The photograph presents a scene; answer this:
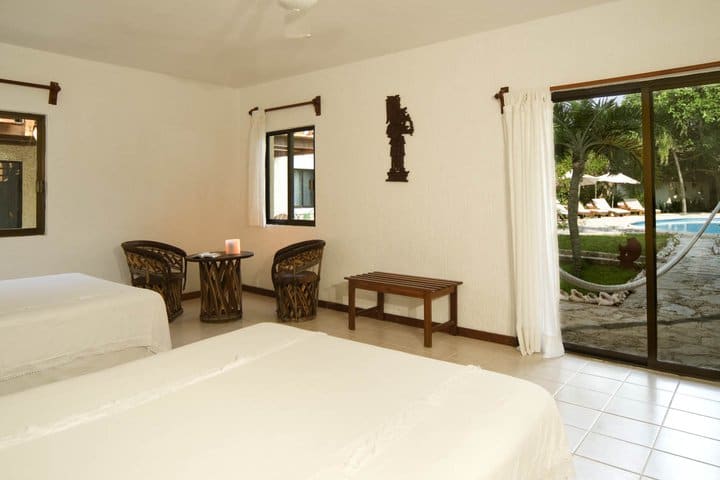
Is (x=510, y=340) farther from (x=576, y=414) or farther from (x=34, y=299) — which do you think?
(x=34, y=299)

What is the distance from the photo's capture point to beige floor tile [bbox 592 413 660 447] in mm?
2380

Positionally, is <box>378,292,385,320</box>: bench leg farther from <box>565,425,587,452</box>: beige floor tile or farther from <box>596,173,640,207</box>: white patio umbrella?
<box>565,425,587,452</box>: beige floor tile

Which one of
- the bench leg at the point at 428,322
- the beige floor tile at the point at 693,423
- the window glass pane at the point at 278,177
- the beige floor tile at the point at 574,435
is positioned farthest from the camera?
the window glass pane at the point at 278,177

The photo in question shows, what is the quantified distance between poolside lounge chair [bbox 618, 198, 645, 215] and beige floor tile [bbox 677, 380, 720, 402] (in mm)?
1236

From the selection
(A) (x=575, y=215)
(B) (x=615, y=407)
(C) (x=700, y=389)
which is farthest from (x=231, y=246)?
(C) (x=700, y=389)

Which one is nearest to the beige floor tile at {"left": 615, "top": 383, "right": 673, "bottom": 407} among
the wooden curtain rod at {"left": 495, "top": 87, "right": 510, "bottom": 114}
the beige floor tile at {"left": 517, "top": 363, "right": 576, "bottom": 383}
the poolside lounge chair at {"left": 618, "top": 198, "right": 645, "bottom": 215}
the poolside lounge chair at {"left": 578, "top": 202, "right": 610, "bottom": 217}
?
the beige floor tile at {"left": 517, "top": 363, "right": 576, "bottom": 383}

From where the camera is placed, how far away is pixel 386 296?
187 inches

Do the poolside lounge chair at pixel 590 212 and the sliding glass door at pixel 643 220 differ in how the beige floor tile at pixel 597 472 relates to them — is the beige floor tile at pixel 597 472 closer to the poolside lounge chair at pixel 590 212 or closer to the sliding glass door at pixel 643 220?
the sliding glass door at pixel 643 220

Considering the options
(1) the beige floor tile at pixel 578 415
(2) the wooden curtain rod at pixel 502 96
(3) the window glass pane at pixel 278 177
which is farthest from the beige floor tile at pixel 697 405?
(3) the window glass pane at pixel 278 177

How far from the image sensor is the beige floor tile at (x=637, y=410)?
102 inches

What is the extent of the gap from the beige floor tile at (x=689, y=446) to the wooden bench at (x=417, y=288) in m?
1.76

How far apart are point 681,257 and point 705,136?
0.86 meters

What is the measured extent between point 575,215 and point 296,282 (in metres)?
2.60

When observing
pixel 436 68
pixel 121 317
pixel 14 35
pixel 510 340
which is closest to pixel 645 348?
pixel 510 340
